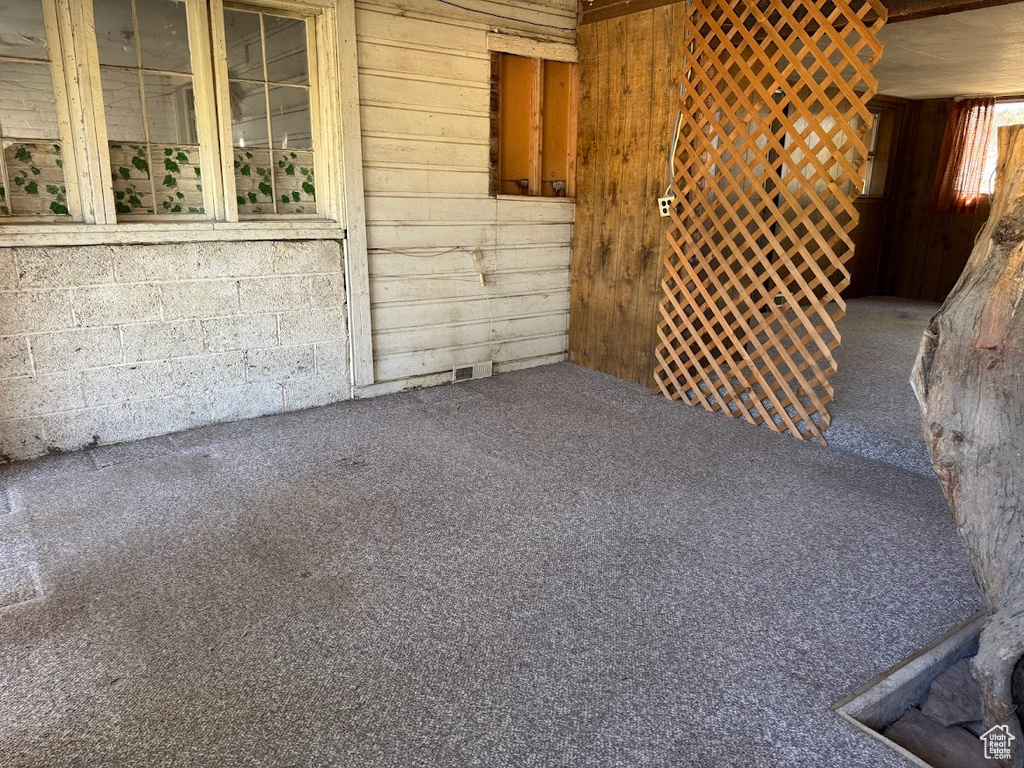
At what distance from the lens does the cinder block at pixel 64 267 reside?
9.02 ft

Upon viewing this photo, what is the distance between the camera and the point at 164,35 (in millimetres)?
2982

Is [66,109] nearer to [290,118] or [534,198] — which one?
[290,118]

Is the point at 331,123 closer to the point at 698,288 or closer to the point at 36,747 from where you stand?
the point at 698,288

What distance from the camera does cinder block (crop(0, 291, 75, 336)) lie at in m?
2.74

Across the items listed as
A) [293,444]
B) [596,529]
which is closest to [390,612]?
[596,529]

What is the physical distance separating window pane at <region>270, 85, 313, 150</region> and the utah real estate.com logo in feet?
11.2

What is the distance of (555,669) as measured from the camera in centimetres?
167

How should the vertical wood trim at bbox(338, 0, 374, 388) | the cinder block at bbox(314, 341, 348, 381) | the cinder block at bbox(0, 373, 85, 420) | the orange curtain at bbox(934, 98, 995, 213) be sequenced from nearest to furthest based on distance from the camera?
the cinder block at bbox(0, 373, 85, 420) < the vertical wood trim at bbox(338, 0, 374, 388) < the cinder block at bbox(314, 341, 348, 381) < the orange curtain at bbox(934, 98, 995, 213)

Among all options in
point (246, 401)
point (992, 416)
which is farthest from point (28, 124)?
point (992, 416)

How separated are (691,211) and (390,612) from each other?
252 cm

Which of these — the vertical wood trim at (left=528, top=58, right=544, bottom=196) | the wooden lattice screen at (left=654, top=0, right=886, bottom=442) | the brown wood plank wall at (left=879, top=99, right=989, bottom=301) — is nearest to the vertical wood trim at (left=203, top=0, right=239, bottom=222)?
the vertical wood trim at (left=528, top=58, right=544, bottom=196)

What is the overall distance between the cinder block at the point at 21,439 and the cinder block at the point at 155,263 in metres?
0.71

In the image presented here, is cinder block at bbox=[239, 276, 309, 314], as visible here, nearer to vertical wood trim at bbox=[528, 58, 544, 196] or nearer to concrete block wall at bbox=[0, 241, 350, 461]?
concrete block wall at bbox=[0, 241, 350, 461]

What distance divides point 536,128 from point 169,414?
8.53 feet
